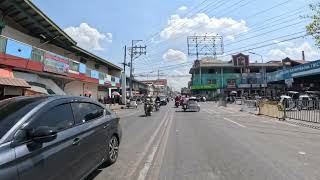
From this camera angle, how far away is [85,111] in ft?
23.2

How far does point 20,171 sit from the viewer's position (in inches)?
173

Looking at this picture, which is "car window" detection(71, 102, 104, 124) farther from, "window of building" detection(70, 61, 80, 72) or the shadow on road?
"window of building" detection(70, 61, 80, 72)

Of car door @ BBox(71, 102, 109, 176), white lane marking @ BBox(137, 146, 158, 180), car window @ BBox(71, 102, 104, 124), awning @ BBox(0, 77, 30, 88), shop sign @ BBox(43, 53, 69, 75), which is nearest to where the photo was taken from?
car door @ BBox(71, 102, 109, 176)

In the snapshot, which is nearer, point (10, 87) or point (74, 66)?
point (10, 87)

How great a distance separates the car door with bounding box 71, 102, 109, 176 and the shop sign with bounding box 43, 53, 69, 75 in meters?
23.1

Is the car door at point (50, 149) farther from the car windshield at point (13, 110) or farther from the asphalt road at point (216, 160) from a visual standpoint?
the asphalt road at point (216, 160)

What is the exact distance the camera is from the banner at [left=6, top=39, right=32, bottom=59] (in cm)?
2383

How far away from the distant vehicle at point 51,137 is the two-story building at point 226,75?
311 ft

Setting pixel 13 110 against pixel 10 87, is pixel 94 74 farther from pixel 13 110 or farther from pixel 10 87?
pixel 13 110

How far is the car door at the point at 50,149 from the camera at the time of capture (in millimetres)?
4582

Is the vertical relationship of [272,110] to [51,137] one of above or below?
below

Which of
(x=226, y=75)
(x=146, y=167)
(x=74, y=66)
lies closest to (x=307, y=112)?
(x=146, y=167)

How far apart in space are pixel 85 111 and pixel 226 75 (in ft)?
324

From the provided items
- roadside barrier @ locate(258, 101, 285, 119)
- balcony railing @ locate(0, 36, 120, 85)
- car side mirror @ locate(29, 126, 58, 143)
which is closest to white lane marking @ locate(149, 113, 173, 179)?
car side mirror @ locate(29, 126, 58, 143)
